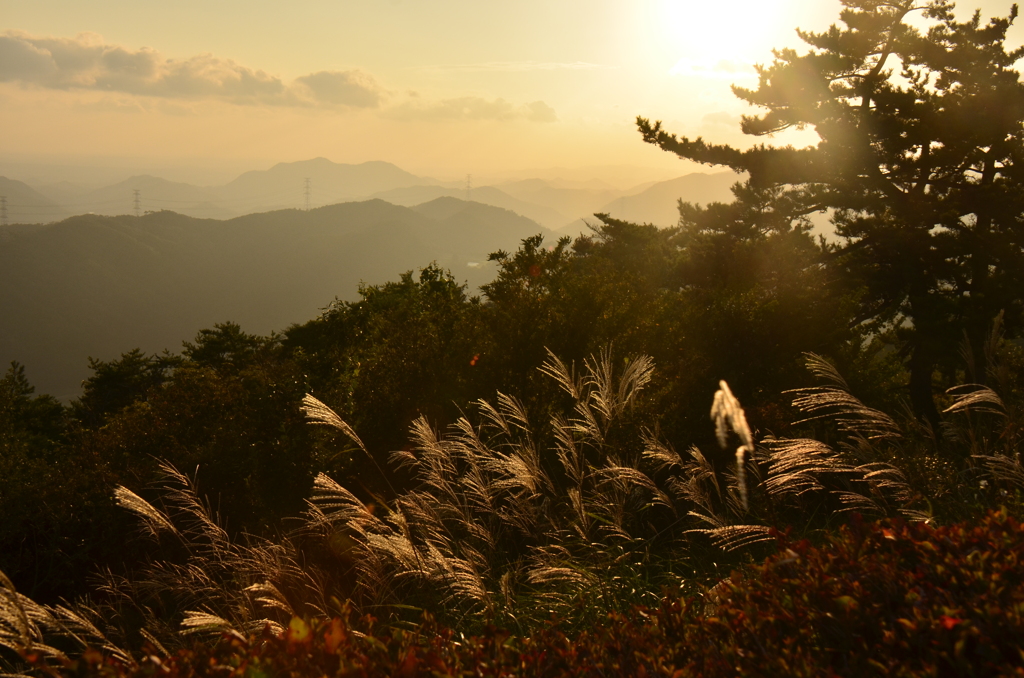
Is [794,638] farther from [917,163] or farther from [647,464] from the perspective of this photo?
[917,163]

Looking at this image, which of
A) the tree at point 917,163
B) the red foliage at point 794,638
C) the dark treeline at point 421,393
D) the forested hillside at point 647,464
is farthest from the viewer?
the tree at point 917,163

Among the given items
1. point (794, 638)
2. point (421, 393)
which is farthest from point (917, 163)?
point (794, 638)

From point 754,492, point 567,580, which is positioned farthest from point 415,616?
point 754,492

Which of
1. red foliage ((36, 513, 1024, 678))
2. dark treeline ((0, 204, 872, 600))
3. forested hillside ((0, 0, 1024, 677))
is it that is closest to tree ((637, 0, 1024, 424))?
forested hillside ((0, 0, 1024, 677))

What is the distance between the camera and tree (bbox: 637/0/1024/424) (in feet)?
47.5

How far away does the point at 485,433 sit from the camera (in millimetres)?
6547

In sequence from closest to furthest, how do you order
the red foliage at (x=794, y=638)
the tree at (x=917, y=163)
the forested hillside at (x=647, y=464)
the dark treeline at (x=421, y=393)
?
the red foliage at (x=794, y=638)
the forested hillside at (x=647, y=464)
the dark treeline at (x=421, y=393)
the tree at (x=917, y=163)

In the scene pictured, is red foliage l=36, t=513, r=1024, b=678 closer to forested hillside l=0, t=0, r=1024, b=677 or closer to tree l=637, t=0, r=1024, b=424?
forested hillside l=0, t=0, r=1024, b=677

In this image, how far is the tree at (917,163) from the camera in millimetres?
14477

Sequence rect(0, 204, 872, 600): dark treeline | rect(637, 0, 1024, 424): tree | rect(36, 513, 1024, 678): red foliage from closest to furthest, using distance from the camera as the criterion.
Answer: rect(36, 513, 1024, 678): red foliage → rect(0, 204, 872, 600): dark treeline → rect(637, 0, 1024, 424): tree

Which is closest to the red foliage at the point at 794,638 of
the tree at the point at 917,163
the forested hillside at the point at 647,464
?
the forested hillside at the point at 647,464

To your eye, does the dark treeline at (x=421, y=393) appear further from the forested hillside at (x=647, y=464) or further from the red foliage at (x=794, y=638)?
the red foliage at (x=794, y=638)

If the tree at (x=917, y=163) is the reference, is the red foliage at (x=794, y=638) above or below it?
below

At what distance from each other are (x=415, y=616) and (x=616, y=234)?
32037mm
